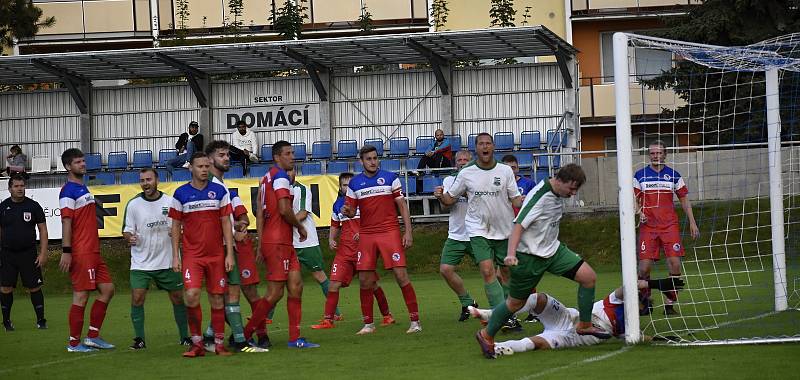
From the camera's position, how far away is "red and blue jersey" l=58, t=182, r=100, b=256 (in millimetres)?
13500

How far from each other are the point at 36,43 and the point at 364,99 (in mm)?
13657

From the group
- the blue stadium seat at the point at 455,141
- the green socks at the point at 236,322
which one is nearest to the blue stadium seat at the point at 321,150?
the blue stadium seat at the point at 455,141

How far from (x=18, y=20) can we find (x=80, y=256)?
53.4 feet

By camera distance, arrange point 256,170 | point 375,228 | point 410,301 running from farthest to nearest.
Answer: point 256,170 → point 375,228 → point 410,301

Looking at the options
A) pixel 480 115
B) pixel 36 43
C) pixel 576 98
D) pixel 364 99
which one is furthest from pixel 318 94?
pixel 36 43

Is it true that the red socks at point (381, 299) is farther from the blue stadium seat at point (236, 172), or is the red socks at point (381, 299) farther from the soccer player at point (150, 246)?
the blue stadium seat at point (236, 172)

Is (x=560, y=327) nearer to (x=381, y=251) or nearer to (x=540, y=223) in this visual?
(x=540, y=223)

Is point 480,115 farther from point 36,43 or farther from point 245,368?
point 245,368

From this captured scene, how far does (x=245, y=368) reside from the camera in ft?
36.2

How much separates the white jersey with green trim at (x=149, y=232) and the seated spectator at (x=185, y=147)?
56.2 feet

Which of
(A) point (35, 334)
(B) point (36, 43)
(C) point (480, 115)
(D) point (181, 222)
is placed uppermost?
(B) point (36, 43)

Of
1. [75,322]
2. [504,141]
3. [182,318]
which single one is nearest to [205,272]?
[182,318]

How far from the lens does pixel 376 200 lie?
14.2 m

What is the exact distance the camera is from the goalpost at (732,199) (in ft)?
38.0
